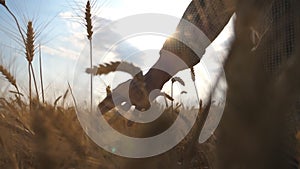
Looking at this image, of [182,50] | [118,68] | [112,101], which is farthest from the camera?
[182,50]


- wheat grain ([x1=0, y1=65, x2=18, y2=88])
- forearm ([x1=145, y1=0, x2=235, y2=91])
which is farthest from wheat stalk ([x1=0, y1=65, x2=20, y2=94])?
forearm ([x1=145, y1=0, x2=235, y2=91])

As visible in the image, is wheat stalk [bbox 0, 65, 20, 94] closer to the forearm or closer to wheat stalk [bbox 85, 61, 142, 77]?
the forearm

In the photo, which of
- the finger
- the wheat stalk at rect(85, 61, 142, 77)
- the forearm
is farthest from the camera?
the forearm

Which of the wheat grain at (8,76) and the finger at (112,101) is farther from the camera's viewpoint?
the wheat grain at (8,76)

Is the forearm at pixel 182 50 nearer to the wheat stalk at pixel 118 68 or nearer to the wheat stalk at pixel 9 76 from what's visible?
the wheat stalk at pixel 9 76

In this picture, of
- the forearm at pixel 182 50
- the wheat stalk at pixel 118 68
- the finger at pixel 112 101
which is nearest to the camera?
the wheat stalk at pixel 118 68

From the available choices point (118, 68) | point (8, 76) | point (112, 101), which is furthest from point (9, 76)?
point (118, 68)

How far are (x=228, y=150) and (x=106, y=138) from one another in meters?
0.23

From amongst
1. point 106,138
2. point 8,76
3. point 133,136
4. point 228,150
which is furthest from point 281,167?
point 8,76

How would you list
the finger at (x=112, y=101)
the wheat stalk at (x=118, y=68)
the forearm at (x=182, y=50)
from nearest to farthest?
1. the wheat stalk at (x=118, y=68)
2. the finger at (x=112, y=101)
3. the forearm at (x=182, y=50)

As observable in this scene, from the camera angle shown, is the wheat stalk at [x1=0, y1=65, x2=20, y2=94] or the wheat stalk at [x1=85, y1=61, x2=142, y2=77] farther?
the wheat stalk at [x1=0, y1=65, x2=20, y2=94]

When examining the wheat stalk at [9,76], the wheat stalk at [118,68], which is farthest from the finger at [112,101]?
the wheat stalk at [9,76]

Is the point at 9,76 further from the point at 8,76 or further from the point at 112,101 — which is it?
the point at 112,101

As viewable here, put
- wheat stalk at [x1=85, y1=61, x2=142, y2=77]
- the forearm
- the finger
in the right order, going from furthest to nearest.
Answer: the forearm → the finger → wheat stalk at [x1=85, y1=61, x2=142, y2=77]
